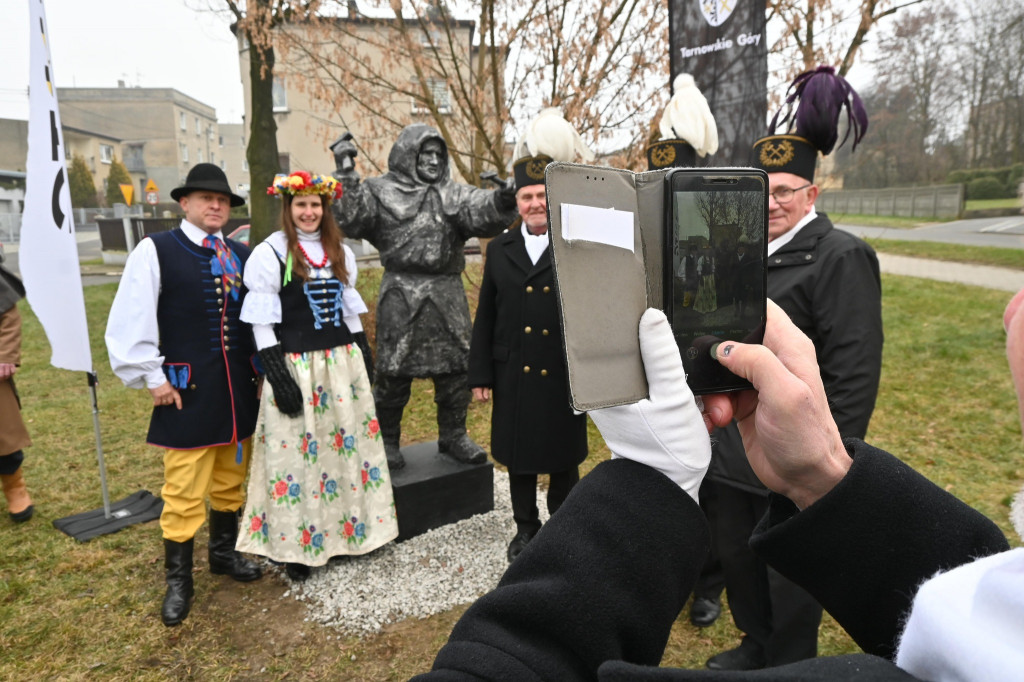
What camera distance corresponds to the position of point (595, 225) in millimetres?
852

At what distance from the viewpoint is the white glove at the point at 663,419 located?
91 cm

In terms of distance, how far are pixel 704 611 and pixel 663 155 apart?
215cm

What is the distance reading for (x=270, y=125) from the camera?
8.85m

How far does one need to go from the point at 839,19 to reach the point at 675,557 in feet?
17.2

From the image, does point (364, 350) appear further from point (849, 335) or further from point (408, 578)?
point (849, 335)

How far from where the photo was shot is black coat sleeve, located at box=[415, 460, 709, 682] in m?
0.76


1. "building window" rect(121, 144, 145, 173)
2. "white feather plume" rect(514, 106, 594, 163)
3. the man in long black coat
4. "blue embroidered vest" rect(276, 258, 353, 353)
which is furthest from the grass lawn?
"building window" rect(121, 144, 145, 173)

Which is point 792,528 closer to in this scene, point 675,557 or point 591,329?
point 675,557

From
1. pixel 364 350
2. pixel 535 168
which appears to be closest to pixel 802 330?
pixel 535 168

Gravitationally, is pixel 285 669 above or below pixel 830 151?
below

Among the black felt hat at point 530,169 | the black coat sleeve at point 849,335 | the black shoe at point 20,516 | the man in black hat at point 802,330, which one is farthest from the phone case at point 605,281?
the black shoe at point 20,516

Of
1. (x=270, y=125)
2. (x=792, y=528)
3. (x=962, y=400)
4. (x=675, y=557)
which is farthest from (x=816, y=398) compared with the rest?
(x=270, y=125)

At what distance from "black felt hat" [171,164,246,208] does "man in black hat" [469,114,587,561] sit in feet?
4.55

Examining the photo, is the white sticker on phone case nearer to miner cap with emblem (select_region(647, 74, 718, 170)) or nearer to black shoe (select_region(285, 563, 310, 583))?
miner cap with emblem (select_region(647, 74, 718, 170))
